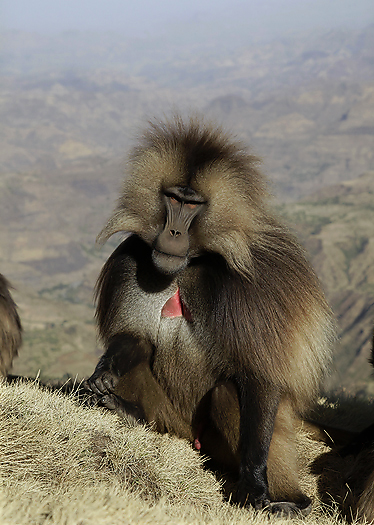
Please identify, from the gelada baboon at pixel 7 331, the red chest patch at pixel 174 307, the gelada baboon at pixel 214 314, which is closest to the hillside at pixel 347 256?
the gelada baboon at pixel 7 331

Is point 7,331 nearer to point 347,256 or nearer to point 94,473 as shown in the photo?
point 94,473

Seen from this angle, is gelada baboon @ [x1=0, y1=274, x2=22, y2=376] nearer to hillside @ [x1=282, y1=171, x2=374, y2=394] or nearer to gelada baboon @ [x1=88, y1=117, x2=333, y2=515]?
gelada baboon @ [x1=88, y1=117, x2=333, y2=515]

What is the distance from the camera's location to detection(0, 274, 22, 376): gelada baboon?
5301mm

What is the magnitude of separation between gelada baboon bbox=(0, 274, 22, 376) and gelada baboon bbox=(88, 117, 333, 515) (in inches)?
65.9

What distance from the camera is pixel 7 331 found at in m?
5.39

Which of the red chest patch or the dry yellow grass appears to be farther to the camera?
the red chest patch

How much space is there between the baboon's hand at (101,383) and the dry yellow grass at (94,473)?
17cm

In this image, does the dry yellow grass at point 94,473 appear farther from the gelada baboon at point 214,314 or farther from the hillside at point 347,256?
the hillside at point 347,256

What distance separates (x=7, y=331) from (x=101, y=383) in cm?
181

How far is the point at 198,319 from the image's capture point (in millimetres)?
3879

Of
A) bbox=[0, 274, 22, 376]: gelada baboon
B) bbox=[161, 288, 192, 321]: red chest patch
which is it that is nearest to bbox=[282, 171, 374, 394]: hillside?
bbox=[0, 274, 22, 376]: gelada baboon

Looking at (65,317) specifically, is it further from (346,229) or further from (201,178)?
(201,178)

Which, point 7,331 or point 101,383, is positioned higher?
point 101,383

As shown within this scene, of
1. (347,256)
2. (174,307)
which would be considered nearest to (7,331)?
(174,307)
